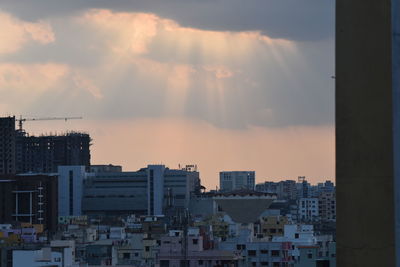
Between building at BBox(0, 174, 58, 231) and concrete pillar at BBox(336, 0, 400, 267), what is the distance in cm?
15073

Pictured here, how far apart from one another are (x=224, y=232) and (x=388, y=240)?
119m

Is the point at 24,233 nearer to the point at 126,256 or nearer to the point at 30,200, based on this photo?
the point at 126,256

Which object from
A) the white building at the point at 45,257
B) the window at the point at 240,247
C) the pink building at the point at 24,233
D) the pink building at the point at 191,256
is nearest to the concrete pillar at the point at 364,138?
the white building at the point at 45,257

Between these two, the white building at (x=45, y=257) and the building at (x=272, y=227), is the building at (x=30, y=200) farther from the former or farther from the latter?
the white building at (x=45, y=257)

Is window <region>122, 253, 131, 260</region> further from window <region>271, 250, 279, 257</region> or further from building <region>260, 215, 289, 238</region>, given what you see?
building <region>260, 215, 289, 238</region>

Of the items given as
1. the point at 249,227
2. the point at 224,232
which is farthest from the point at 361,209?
the point at 224,232

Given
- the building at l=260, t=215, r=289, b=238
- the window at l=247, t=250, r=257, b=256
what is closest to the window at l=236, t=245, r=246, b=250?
the window at l=247, t=250, r=257, b=256

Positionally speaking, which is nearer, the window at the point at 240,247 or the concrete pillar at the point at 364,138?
the concrete pillar at the point at 364,138

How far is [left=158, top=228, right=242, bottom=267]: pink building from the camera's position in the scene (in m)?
82.5

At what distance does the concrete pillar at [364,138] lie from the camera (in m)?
8.88

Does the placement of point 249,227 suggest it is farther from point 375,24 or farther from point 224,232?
point 375,24

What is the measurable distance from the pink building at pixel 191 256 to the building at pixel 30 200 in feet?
250

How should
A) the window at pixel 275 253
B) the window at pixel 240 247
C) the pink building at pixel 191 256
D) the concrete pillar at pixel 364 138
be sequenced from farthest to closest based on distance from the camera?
the window at pixel 240 247, the window at pixel 275 253, the pink building at pixel 191 256, the concrete pillar at pixel 364 138

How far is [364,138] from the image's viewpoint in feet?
29.3
